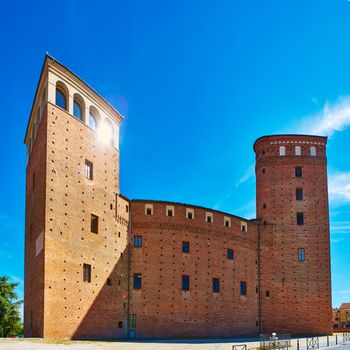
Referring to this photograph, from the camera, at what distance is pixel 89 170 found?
30.5 meters


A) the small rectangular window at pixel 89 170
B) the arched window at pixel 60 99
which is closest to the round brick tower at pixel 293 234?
the small rectangular window at pixel 89 170

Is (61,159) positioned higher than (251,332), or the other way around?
(61,159)

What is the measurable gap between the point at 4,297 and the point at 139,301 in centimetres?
1853

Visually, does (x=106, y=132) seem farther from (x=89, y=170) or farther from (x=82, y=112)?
(x=89, y=170)

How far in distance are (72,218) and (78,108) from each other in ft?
22.4

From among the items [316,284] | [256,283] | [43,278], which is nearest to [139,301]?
[43,278]

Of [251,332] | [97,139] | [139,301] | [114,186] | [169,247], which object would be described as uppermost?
[97,139]

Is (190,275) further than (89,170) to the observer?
Yes

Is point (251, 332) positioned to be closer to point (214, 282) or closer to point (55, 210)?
point (214, 282)

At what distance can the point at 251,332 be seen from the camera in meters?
39.6

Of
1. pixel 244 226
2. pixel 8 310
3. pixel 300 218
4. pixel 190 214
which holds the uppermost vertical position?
pixel 300 218

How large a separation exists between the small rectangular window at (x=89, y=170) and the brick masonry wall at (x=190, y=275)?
5.35 m

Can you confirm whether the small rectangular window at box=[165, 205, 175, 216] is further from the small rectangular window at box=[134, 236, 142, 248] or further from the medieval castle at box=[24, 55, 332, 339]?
the small rectangular window at box=[134, 236, 142, 248]

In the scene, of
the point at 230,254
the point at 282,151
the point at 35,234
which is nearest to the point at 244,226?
the point at 230,254
